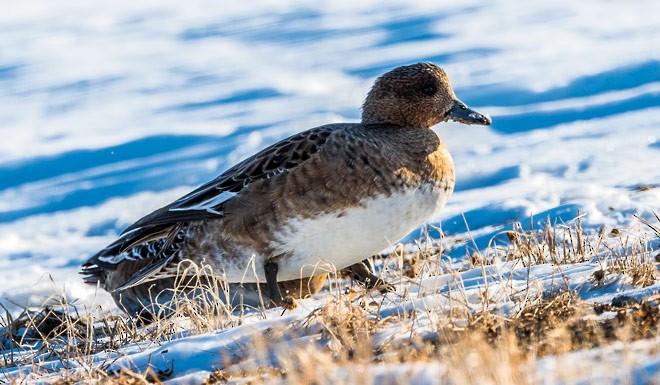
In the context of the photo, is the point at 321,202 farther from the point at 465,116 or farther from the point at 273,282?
the point at 465,116

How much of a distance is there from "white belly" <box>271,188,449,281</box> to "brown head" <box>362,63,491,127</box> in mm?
622

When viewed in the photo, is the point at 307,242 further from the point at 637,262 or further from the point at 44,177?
the point at 44,177

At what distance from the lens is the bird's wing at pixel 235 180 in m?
5.71

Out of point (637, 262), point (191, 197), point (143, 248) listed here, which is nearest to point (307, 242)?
point (191, 197)

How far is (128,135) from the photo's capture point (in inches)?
472

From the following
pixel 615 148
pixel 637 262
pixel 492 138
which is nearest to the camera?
pixel 637 262

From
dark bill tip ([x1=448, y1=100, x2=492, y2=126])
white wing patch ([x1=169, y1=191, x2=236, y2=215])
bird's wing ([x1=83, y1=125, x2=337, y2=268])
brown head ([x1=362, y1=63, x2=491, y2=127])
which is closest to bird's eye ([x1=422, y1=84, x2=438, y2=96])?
brown head ([x1=362, y1=63, x2=491, y2=127])

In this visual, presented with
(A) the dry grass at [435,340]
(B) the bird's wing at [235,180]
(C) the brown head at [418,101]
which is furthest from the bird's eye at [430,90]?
(A) the dry grass at [435,340]

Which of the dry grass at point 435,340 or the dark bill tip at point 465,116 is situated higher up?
the dark bill tip at point 465,116

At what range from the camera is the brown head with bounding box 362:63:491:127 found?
6148 mm

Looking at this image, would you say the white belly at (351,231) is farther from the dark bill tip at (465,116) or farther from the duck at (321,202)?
the dark bill tip at (465,116)

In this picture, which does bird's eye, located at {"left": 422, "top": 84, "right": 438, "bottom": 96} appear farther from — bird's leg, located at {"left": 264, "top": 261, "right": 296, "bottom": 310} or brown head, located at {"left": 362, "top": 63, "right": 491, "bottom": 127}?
bird's leg, located at {"left": 264, "top": 261, "right": 296, "bottom": 310}

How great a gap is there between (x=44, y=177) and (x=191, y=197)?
5.44m

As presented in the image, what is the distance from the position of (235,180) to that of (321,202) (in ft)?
2.07
